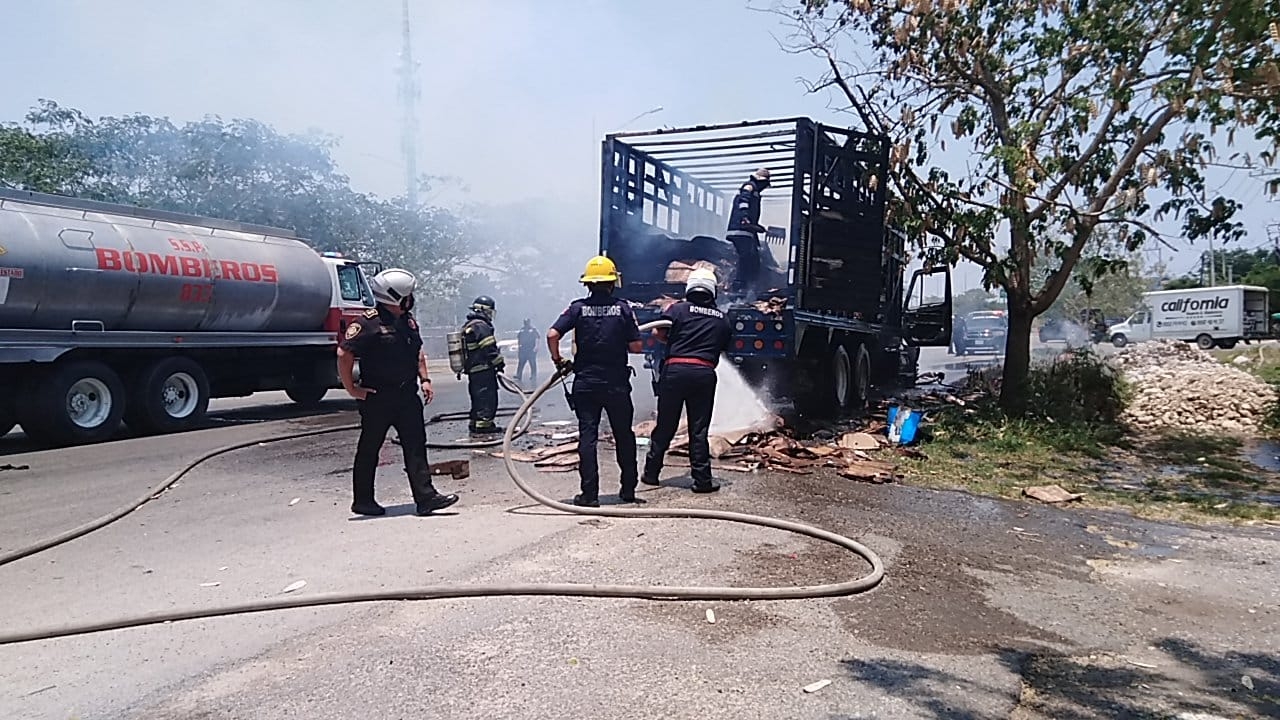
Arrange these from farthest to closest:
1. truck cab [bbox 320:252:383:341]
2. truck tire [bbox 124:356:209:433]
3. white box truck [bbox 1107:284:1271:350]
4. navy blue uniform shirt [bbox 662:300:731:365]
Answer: white box truck [bbox 1107:284:1271:350]
truck cab [bbox 320:252:383:341]
truck tire [bbox 124:356:209:433]
navy blue uniform shirt [bbox 662:300:731:365]

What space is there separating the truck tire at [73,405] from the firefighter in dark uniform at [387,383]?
5690 millimetres

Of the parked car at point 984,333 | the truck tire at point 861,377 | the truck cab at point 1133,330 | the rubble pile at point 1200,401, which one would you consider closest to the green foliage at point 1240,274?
the truck cab at point 1133,330

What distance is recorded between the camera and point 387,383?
19.4 ft

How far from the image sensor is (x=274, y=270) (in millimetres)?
12594

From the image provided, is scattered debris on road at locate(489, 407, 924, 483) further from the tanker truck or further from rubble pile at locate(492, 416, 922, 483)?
the tanker truck

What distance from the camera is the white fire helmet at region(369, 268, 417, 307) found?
5863 millimetres

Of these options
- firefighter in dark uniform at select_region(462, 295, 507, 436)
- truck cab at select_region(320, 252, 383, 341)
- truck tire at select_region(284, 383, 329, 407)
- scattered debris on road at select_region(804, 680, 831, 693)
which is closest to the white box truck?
truck cab at select_region(320, 252, 383, 341)

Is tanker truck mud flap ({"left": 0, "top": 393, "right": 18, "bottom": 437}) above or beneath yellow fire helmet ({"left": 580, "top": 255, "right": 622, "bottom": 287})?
beneath

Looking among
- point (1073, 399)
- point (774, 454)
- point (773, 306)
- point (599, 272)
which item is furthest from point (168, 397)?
point (1073, 399)

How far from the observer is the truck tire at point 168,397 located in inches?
425

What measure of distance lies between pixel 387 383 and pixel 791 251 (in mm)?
5147

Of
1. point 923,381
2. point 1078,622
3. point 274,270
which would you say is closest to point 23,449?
point 274,270

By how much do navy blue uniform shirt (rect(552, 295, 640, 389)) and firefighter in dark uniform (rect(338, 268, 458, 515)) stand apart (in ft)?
3.56

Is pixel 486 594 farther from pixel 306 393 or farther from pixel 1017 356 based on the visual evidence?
pixel 306 393
